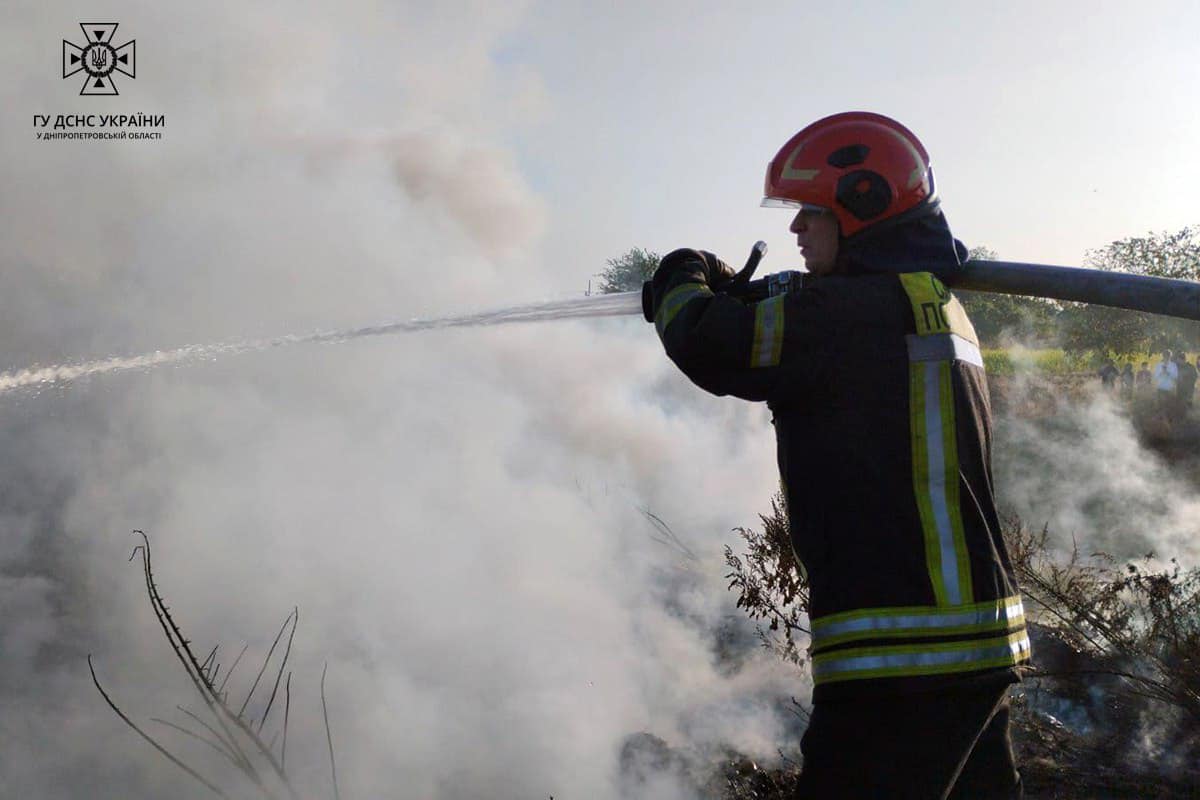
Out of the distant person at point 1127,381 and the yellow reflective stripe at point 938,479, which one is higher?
the distant person at point 1127,381

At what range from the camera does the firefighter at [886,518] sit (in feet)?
5.68

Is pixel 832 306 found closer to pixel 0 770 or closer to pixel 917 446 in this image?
pixel 917 446

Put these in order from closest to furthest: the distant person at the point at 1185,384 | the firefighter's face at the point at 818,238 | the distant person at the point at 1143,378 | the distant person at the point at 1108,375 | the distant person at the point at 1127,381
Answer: the firefighter's face at the point at 818,238 → the distant person at the point at 1185,384 → the distant person at the point at 1127,381 → the distant person at the point at 1143,378 → the distant person at the point at 1108,375

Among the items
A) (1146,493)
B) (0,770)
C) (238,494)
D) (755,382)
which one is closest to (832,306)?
(755,382)

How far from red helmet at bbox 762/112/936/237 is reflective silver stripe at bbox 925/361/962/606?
0.42 metres

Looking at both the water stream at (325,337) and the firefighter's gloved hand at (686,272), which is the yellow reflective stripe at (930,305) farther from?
the water stream at (325,337)

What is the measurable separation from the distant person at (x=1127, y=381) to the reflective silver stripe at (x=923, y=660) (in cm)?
1455

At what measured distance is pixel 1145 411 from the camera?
13.5 metres

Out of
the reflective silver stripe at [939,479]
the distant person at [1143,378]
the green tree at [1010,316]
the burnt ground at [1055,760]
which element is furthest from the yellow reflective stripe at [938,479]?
the green tree at [1010,316]

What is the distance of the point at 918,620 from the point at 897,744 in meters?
0.23

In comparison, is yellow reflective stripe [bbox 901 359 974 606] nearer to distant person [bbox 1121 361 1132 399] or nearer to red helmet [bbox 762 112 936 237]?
red helmet [bbox 762 112 936 237]

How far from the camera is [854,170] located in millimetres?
2047

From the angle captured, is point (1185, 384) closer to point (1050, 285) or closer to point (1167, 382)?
point (1167, 382)

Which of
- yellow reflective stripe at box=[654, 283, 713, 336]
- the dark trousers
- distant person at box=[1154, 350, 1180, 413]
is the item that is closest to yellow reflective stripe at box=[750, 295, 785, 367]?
yellow reflective stripe at box=[654, 283, 713, 336]
